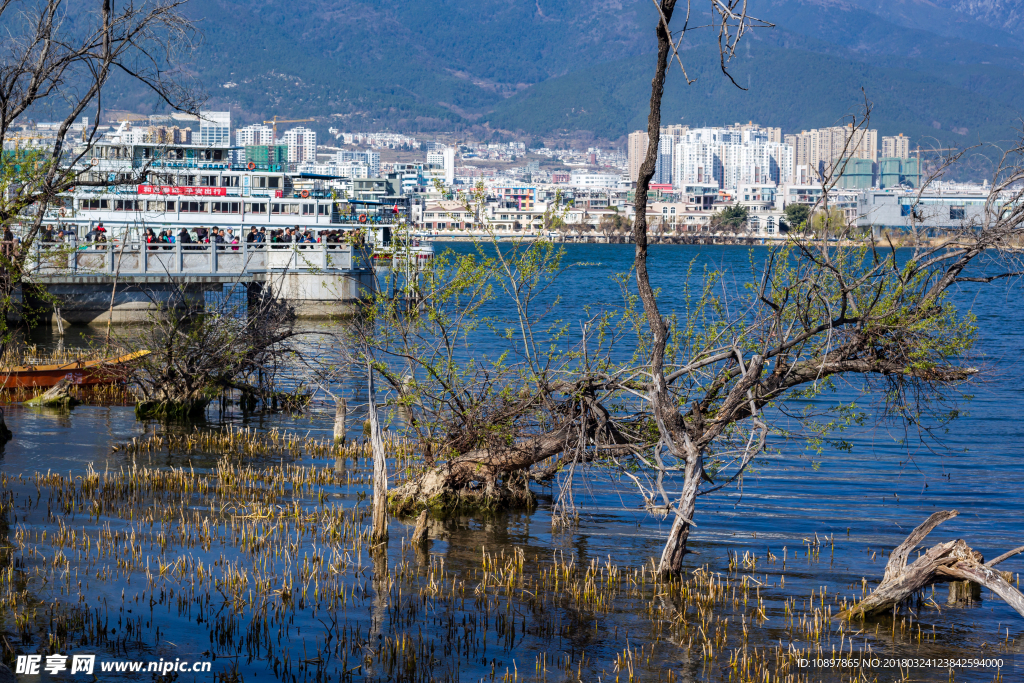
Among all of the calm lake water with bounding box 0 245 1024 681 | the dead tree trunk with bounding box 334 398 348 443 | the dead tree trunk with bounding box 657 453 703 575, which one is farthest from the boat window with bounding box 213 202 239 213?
the dead tree trunk with bounding box 657 453 703 575

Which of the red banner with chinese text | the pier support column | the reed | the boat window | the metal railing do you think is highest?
the red banner with chinese text

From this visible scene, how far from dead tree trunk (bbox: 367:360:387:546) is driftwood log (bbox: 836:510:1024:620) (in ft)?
17.6

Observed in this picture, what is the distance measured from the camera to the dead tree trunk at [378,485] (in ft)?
39.9

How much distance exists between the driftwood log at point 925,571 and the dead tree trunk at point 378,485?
211 inches

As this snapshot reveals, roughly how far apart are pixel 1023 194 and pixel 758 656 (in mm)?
5572

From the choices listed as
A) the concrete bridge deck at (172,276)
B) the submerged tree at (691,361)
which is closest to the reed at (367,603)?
the submerged tree at (691,361)

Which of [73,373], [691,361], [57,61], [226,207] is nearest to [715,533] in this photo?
[691,361]

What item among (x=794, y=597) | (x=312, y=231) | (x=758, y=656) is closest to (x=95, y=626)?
(x=758, y=656)

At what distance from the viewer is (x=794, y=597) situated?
11219 mm

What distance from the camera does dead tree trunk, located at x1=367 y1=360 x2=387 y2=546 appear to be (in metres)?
12.2

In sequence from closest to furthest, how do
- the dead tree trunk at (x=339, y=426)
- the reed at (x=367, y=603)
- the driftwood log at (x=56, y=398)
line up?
the reed at (x=367, y=603), the dead tree trunk at (x=339, y=426), the driftwood log at (x=56, y=398)

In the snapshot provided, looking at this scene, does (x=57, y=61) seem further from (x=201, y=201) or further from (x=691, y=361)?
(x=201, y=201)

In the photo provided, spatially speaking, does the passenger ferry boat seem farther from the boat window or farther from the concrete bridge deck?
the concrete bridge deck

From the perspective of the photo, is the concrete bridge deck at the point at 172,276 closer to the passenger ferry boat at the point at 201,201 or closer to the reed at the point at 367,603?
the passenger ferry boat at the point at 201,201
